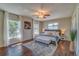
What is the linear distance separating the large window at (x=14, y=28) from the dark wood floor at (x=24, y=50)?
0.77 feet

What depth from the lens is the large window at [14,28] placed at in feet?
6.99

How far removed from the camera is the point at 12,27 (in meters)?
2.14

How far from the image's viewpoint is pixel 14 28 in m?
2.16

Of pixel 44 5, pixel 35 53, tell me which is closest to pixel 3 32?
pixel 35 53

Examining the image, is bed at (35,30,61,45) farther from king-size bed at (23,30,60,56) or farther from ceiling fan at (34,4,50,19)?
ceiling fan at (34,4,50,19)

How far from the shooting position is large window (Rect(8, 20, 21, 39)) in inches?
83.9

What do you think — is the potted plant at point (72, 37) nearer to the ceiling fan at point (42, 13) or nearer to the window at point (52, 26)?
the window at point (52, 26)

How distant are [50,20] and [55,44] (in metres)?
0.54

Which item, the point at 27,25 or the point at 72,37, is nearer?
the point at 72,37

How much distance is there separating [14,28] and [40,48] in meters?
0.72

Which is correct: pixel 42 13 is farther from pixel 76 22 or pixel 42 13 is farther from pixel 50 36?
pixel 76 22

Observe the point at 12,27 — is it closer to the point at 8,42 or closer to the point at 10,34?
the point at 10,34

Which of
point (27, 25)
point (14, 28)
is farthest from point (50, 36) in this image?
point (14, 28)

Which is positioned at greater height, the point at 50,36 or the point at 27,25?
the point at 27,25
